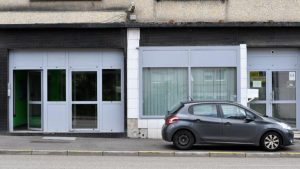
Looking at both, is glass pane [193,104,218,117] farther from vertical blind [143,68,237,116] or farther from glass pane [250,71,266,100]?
glass pane [250,71,266,100]

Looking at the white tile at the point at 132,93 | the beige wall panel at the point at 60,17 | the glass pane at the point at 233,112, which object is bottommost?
the glass pane at the point at 233,112

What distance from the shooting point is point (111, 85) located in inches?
742

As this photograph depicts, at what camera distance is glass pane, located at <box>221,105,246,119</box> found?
50.3 ft

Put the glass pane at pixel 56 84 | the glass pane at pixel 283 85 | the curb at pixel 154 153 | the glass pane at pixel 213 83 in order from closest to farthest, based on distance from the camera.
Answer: the curb at pixel 154 153 → the glass pane at pixel 213 83 → the glass pane at pixel 56 84 → the glass pane at pixel 283 85

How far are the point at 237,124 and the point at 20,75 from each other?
833cm

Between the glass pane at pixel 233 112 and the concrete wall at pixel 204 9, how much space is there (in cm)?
405

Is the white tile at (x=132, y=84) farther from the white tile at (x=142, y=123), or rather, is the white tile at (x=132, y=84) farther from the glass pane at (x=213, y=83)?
the glass pane at (x=213, y=83)

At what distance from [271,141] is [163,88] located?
4.91 meters

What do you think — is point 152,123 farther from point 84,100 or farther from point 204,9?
point 204,9

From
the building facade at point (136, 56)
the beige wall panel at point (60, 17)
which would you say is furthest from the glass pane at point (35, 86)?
the beige wall panel at point (60, 17)

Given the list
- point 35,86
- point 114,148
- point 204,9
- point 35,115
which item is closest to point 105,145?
point 114,148

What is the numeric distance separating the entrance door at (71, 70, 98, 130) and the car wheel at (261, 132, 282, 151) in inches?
249

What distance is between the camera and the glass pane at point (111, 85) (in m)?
18.8

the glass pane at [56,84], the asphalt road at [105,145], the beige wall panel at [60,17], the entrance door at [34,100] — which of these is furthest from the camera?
the entrance door at [34,100]
